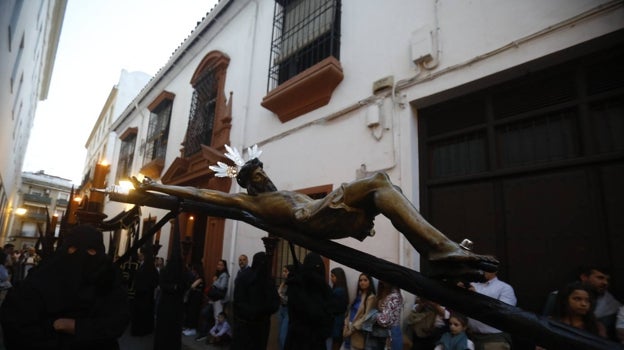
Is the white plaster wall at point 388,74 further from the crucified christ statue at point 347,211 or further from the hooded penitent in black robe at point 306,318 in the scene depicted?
the crucified christ statue at point 347,211

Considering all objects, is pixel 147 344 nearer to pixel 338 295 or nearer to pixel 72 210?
pixel 72 210

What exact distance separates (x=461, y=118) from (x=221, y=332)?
5182 mm

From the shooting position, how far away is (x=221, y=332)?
19.2 feet

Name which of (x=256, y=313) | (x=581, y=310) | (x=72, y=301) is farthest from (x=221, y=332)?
(x=581, y=310)

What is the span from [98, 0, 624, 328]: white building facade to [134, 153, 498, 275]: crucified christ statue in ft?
5.84

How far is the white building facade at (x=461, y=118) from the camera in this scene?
11.0 ft

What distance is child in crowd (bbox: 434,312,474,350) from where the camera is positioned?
3150 mm

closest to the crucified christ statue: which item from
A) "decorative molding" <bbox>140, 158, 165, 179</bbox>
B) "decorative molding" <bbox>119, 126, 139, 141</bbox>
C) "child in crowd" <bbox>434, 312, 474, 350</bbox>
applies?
"child in crowd" <bbox>434, 312, 474, 350</bbox>

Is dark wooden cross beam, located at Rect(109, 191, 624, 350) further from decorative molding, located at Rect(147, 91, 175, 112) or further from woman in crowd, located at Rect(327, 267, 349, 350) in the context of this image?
decorative molding, located at Rect(147, 91, 175, 112)

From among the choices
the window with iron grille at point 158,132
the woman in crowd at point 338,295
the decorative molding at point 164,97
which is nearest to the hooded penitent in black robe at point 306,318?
the woman in crowd at point 338,295

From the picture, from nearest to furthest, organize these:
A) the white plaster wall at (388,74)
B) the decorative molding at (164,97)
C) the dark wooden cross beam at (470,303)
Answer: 1. the dark wooden cross beam at (470,303)
2. the white plaster wall at (388,74)
3. the decorative molding at (164,97)

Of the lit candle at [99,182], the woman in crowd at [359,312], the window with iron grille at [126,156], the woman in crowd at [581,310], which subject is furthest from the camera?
the window with iron grille at [126,156]

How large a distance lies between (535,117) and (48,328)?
4.81 m

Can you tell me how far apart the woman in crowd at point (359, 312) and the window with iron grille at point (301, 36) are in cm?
369
